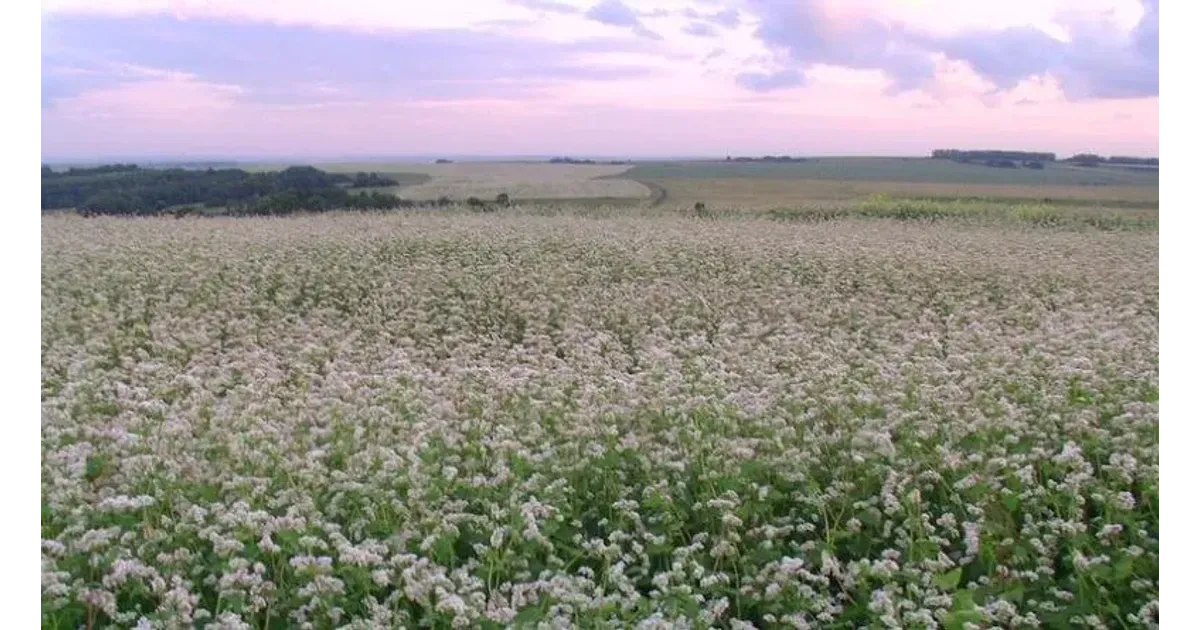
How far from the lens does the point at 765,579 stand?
11.6 ft

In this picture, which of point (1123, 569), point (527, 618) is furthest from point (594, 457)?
point (1123, 569)

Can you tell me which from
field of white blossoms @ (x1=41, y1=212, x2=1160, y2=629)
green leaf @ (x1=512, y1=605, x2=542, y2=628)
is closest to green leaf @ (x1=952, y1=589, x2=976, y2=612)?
field of white blossoms @ (x1=41, y1=212, x2=1160, y2=629)

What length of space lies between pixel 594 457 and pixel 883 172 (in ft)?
13.6

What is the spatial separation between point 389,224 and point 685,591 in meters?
6.69

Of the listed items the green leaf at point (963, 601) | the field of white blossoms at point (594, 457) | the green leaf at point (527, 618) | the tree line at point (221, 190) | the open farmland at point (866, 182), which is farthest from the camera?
the open farmland at point (866, 182)

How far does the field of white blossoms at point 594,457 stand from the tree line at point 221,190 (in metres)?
0.52

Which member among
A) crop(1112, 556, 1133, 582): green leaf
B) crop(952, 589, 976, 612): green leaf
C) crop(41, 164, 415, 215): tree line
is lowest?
crop(952, 589, 976, 612): green leaf

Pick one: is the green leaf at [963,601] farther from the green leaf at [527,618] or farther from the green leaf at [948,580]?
the green leaf at [527,618]

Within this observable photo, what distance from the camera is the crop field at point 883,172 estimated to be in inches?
272

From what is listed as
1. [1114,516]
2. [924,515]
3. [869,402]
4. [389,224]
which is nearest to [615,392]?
[869,402]

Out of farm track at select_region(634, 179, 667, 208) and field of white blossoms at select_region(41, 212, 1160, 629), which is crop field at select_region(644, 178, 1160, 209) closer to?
farm track at select_region(634, 179, 667, 208)

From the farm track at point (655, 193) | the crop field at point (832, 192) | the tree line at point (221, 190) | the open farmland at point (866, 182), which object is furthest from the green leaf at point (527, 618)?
the farm track at point (655, 193)

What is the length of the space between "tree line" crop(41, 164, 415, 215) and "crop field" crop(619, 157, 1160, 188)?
1.94 metres

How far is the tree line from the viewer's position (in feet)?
20.7
